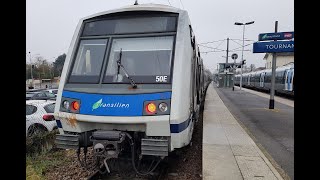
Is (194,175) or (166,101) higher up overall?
(166,101)

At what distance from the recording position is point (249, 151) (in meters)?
6.94

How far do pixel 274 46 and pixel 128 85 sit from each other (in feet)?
38.7

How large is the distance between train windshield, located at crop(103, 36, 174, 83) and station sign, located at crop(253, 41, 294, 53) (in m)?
11.1

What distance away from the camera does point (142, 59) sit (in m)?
5.36

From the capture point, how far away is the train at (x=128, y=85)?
189 inches

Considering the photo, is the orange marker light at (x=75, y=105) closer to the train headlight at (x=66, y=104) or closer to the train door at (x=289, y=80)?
the train headlight at (x=66, y=104)

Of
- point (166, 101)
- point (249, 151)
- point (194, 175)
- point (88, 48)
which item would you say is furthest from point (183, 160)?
point (88, 48)

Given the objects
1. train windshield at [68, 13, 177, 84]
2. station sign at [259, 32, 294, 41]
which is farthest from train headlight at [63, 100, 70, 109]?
station sign at [259, 32, 294, 41]

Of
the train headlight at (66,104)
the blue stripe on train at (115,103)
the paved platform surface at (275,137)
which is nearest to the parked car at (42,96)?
the paved platform surface at (275,137)

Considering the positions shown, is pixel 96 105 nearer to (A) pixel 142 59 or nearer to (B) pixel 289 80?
(A) pixel 142 59

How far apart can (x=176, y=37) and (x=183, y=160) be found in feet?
10.0

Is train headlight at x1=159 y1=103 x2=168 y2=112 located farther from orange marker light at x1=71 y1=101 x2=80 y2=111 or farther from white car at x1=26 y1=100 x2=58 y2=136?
white car at x1=26 y1=100 x2=58 y2=136

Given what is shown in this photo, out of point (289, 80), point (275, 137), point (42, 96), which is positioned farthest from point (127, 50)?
point (289, 80)
